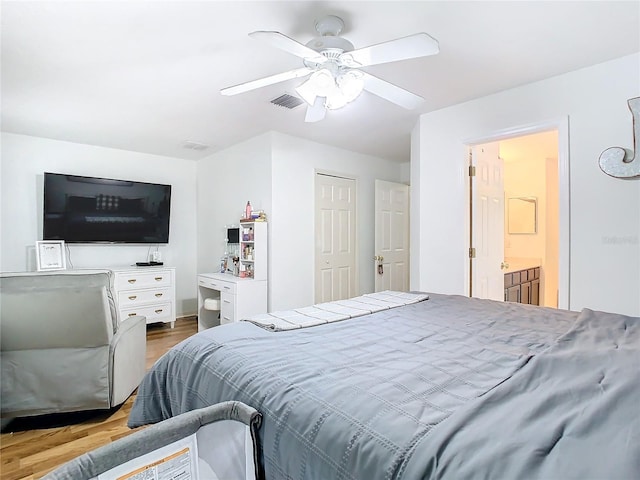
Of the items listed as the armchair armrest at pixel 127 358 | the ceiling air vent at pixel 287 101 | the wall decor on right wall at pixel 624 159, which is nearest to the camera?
the wall decor on right wall at pixel 624 159

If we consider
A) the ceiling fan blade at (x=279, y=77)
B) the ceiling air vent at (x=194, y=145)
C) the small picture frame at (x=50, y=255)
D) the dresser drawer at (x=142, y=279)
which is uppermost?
the ceiling air vent at (x=194, y=145)

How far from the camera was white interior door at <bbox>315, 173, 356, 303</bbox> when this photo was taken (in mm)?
4332

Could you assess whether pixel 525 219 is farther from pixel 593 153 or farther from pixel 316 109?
pixel 316 109

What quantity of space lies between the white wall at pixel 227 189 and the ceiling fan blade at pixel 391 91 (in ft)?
6.51

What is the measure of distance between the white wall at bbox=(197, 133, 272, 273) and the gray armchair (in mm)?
2060

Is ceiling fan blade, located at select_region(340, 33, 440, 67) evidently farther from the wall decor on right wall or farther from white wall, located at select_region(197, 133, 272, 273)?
white wall, located at select_region(197, 133, 272, 273)

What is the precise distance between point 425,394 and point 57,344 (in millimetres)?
2257

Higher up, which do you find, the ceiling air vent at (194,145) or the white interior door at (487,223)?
the ceiling air vent at (194,145)

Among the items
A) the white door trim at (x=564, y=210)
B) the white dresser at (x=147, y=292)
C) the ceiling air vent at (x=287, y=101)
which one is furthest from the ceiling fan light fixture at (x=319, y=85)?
the white dresser at (x=147, y=292)

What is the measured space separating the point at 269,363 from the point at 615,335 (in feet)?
4.67

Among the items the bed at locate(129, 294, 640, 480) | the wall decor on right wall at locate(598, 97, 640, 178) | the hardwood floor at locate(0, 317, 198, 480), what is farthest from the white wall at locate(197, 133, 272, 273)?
the wall decor on right wall at locate(598, 97, 640, 178)

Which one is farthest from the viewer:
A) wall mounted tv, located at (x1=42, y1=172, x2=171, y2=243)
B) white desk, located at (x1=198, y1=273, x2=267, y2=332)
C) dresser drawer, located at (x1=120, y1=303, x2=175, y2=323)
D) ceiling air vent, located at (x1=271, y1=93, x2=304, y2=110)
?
dresser drawer, located at (x1=120, y1=303, x2=175, y2=323)

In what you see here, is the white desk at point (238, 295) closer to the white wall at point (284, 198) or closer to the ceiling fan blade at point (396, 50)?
the white wall at point (284, 198)

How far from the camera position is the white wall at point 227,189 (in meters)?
3.98
